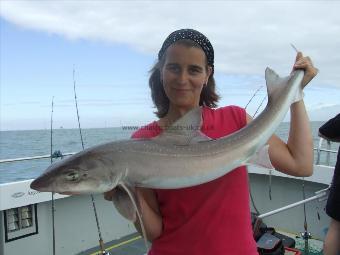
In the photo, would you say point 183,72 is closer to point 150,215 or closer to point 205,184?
point 205,184

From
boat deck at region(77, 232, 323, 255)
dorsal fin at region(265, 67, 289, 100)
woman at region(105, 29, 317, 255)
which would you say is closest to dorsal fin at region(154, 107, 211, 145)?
woman at region(105, 29, 317, 255)

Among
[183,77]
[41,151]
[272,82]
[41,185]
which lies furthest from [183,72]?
[41,151]

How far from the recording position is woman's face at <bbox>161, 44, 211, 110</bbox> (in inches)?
79.7

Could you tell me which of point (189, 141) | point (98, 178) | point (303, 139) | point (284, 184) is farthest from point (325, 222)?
point (98, 178)

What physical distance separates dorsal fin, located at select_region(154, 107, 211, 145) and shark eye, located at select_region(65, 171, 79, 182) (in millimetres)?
449

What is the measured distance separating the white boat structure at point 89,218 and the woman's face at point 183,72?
326cm

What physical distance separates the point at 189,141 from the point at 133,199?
1.42 feet

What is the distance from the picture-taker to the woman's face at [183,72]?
2.02m

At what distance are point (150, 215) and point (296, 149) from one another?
0.92 m

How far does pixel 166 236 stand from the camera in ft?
6.61

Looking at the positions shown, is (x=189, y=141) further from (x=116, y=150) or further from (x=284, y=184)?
(x=284, y=184)

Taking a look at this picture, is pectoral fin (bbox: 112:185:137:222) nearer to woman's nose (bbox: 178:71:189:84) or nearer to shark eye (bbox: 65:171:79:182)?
shark eye (bbox: 65:171:79:182)

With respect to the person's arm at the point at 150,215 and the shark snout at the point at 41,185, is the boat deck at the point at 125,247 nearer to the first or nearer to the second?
the person's arm at the point at 150,215

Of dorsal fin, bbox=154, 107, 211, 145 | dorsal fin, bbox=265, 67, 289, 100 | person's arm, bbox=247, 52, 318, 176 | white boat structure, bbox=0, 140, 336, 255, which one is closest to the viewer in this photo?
dorsal fin, bbox=154, 107, 211, 145
